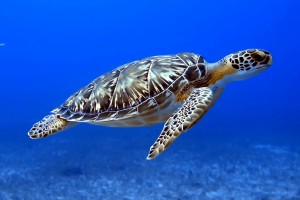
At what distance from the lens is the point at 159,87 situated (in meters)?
5.22

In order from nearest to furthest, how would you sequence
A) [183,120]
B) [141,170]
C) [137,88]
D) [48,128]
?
[183,120] < [137,88] < [48,128] < [141,170]

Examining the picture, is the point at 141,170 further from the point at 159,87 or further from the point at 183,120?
the point at 183,120

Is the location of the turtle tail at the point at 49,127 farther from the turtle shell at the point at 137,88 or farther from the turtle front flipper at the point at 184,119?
the turtle front flipper at the point at 184,119

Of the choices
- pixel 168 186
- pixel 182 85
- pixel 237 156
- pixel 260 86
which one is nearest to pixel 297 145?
pixel 237 156

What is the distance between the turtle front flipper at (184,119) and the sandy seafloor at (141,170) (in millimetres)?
7575

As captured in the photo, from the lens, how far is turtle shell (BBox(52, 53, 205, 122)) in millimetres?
5191

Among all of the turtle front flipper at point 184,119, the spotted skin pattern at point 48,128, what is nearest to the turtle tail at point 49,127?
the spotted skin pattern at point 48,128

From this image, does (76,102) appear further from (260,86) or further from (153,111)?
(260,86)

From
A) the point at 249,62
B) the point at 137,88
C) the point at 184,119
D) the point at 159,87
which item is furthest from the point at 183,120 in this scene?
the point at 249,62

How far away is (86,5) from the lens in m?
109

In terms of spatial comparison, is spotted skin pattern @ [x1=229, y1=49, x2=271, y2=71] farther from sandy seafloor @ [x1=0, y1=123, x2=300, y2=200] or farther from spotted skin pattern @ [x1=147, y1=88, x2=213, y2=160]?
sandy seafloor @ [x1=0, y1=123, x2=300, y2=200]

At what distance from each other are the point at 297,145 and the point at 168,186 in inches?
529

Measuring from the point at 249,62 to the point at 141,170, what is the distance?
399 inches

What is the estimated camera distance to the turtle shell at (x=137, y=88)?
17.0ft
